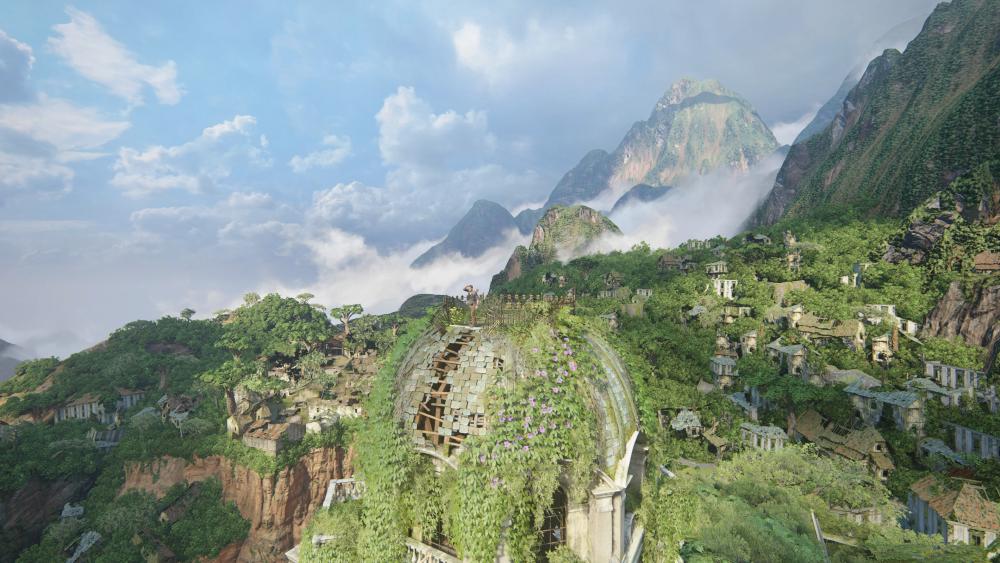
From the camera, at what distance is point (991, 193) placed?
46.3 metres

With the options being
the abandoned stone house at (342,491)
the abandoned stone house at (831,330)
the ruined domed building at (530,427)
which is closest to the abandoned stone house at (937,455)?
the abandoned stone house at (831,330)

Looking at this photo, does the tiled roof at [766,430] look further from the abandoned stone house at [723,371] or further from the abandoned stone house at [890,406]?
the abandoned stone house at [723,371]

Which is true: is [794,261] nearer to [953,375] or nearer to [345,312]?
[953,375]

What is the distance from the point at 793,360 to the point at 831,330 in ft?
19.2

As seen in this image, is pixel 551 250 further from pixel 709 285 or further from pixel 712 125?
pixel 712 125

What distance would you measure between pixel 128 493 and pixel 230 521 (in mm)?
8769

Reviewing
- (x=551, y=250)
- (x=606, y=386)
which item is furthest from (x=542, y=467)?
(x=551, y=250)

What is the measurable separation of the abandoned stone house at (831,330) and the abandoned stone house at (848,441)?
1057cm

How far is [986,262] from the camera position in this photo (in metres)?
39.1

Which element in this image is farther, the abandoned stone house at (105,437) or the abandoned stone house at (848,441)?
the abandoned stone house at (105,437)

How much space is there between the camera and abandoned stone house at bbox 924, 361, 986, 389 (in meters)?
30.9

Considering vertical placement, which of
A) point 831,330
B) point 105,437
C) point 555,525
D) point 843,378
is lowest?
point 105,437

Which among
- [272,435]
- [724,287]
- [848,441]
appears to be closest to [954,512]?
[848,441]

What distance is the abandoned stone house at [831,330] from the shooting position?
39.6 metres
